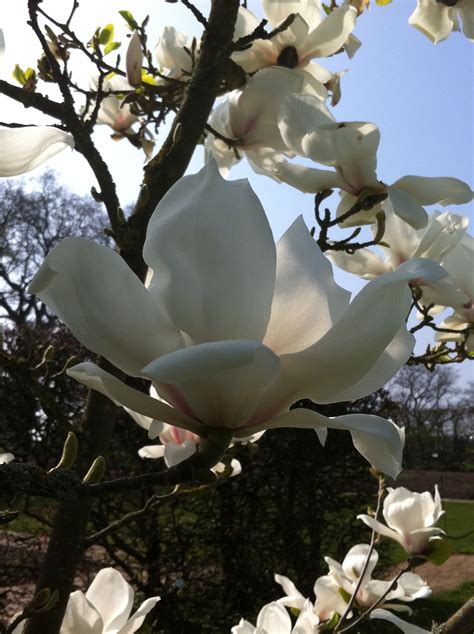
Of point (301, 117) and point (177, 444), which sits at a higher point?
point (301, 117)

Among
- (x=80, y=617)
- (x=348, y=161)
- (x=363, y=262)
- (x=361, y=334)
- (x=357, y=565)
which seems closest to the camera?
(x=361, y=334)

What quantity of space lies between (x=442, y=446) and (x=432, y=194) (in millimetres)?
22118

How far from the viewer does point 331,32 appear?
4.35 ft

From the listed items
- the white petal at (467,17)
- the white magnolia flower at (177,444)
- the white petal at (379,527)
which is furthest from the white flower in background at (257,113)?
the white petal at (379,527)

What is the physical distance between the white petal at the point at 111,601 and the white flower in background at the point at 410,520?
2.53 feet

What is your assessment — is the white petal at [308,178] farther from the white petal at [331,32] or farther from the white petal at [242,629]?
the white petal at [242,629]

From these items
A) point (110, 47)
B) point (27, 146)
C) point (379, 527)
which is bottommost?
point (379, 527)

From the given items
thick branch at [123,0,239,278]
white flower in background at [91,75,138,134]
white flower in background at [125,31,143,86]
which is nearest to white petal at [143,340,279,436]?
thick branch at [123,0,239,278]

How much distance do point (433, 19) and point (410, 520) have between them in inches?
50.5

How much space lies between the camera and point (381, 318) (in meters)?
0.48

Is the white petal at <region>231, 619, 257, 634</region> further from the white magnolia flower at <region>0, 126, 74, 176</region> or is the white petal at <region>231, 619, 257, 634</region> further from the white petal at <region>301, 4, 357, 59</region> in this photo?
the white petal at <region>301, 4, 357, 59</region>

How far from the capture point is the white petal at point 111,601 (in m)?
1.07

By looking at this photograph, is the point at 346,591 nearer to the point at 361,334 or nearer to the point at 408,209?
the point at 408,209

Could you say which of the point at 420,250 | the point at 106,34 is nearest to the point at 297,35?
the point at 420,250
